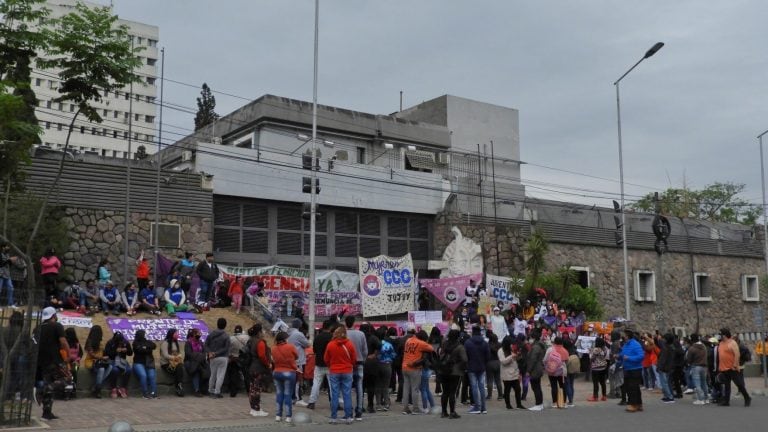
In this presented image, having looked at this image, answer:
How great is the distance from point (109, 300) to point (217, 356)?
19.5ft

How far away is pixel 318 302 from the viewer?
1014 inches

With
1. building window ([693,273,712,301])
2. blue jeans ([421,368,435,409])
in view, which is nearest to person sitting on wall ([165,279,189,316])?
blue jeans ([421,368,435,409])

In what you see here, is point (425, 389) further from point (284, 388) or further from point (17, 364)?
point (17, 364)

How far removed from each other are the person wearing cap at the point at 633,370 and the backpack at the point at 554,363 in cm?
129

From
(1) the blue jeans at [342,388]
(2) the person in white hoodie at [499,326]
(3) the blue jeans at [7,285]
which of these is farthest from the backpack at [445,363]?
A: (3) the blue jeans at [7,285]

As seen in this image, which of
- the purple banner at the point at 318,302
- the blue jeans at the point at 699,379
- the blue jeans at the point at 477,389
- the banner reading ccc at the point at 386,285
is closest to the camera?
the blue jeans at the point at 477,389

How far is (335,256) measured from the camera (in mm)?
30328

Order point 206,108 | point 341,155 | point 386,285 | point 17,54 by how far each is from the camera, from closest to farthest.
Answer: point 17,54, point 386,285, point 341,155, point 206,108

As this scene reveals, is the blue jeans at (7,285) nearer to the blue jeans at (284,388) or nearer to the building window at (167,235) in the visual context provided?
the blue jeans at (284,388)

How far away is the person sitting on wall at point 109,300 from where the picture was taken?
20.6 metres

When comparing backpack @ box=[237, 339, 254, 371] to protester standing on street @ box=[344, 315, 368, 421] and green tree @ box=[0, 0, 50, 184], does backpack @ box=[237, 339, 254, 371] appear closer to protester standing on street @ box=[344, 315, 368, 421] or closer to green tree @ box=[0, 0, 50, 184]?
protester standing on street @ box=[344, 315, 368, 421]

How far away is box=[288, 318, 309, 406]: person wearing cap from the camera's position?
15.5m

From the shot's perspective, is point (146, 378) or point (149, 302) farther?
point (149, 302)

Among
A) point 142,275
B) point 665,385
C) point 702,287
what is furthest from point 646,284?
point 142,275
